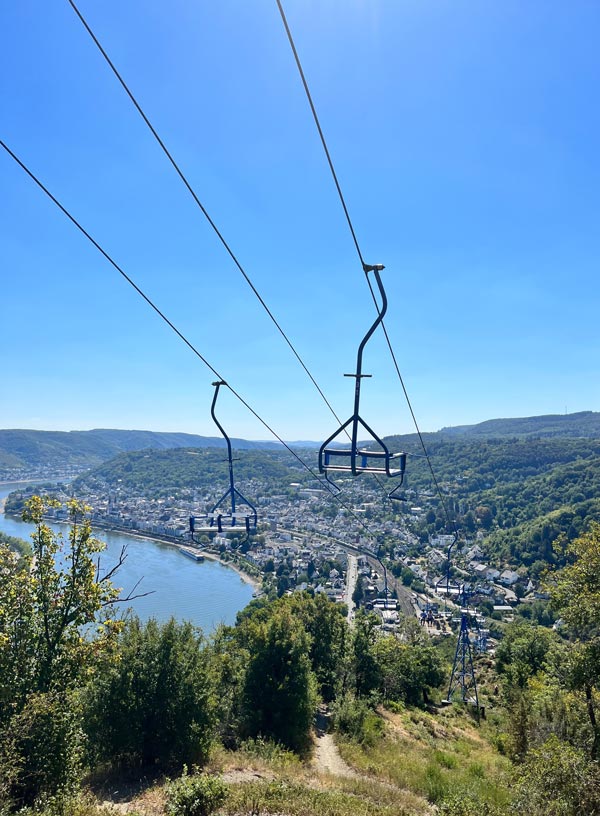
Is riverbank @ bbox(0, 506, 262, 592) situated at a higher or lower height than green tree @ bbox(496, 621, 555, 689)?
lower

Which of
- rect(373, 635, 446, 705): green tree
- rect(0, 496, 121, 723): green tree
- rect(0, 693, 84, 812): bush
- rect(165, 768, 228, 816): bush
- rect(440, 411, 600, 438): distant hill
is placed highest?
rect(440, 411, 600, 438): distant hill

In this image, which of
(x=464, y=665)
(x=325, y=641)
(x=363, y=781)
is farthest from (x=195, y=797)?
(x=464, y=665)

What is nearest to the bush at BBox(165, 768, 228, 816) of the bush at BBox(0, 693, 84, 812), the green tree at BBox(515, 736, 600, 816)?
the bush at BBox(0, 693, 84, 812)

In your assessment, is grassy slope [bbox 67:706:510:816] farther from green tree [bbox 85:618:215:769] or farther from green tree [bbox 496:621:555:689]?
green tree [bbox 496:621:555:689]

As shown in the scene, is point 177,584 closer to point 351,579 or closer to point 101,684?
point 351,579

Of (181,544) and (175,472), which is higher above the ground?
(175,472)

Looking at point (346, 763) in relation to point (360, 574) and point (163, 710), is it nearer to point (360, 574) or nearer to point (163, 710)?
point (163, 710)
